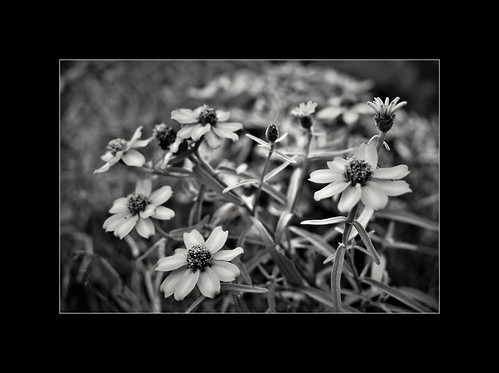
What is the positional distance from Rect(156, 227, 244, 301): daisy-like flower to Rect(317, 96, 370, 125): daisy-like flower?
2.16 ft

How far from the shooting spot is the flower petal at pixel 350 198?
33.3 inches

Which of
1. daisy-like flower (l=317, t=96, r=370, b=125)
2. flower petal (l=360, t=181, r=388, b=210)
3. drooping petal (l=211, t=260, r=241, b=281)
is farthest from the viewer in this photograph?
daisy-like flower (l=317, t=96, r=370, b=125)

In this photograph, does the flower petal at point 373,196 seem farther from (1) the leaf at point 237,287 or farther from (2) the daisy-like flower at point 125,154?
(2) the daisy-like flower at point 125,154

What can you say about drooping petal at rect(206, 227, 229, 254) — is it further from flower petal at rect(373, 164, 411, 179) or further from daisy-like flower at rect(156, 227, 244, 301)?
flower petal at rect(373, 164, 411, 179)

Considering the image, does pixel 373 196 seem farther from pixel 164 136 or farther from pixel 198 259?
pixel 164 136

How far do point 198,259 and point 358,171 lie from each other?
0.35m

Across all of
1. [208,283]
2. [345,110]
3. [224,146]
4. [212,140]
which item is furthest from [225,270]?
[224,146]

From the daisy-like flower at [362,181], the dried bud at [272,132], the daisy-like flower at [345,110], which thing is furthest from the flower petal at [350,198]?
the daisy-like flower at [345,110]

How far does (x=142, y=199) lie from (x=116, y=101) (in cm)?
149

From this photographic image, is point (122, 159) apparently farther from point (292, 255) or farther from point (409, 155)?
point (409, 155)

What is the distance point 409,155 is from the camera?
75.1 inches

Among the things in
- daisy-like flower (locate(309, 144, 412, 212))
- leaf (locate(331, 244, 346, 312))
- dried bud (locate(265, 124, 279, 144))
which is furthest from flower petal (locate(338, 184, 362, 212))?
dried bud (locate(265, 124, 279, 144))

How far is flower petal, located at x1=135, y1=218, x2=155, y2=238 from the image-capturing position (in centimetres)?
103

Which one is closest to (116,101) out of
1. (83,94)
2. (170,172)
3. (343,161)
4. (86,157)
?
(83,94)
